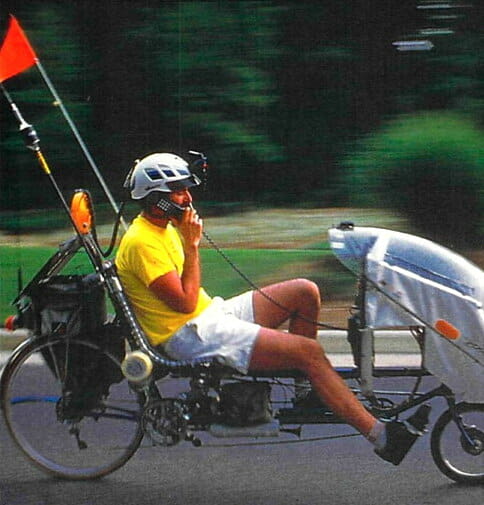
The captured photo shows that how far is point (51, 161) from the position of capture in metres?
11.9

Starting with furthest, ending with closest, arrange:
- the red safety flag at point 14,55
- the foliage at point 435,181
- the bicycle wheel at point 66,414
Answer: the foliage at point 435,181
the red safety flag at point 14,55
the bicycle wheel at point 66,414

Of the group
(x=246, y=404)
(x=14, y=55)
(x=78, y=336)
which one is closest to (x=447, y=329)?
(x=246, y=404)

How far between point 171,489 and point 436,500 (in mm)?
1123

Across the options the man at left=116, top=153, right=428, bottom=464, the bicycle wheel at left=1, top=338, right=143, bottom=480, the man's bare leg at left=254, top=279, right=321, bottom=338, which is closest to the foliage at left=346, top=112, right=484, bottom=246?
the man's bare leg at left=254, top=279, right=321, bottom=338

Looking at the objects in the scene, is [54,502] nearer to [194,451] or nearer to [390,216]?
[194,451]

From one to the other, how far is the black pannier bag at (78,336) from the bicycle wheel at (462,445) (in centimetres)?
139

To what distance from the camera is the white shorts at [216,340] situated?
4.95 meters

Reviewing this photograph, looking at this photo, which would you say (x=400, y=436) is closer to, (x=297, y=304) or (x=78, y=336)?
(x=297, y=304)

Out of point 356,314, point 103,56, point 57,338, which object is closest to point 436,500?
point 356,314

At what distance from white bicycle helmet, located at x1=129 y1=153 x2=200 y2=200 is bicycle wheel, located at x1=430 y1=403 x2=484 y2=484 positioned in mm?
1472

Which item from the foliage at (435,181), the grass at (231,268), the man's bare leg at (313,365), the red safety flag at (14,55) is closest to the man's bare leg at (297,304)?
the man's bare leg at (313,365)

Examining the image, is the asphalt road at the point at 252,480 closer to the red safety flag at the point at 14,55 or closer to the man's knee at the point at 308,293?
the man's knee at the point at 308,293

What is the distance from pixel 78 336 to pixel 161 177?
81 cm

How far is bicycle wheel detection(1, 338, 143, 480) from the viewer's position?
209 inches
